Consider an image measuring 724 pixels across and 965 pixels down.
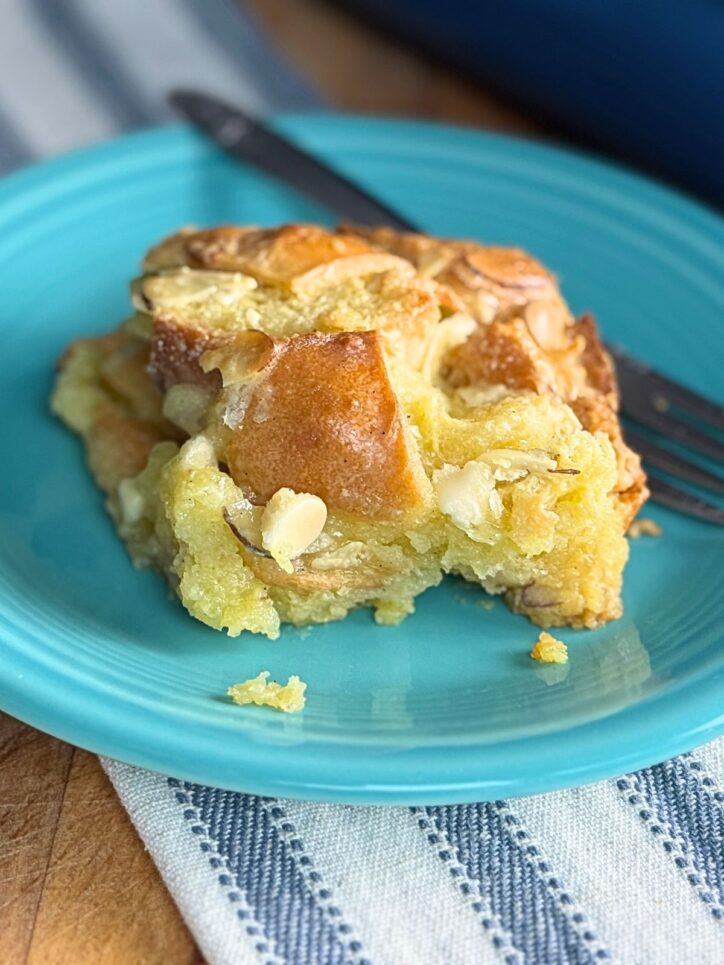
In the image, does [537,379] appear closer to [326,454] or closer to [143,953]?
[326,454]

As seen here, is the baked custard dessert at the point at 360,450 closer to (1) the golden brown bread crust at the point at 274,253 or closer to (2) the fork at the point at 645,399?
(1) the golden brown bread crust at the point at 274,253

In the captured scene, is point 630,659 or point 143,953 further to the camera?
point 630,659

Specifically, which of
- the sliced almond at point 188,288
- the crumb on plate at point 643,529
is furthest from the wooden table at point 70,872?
the crumb on plate at point 643,529

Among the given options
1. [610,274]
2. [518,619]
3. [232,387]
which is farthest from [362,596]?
[610,274]

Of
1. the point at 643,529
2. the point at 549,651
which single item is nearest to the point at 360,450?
the point at 549,651

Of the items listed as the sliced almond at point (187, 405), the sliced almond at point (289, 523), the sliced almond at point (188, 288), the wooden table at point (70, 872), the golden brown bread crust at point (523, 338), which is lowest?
the wooden table at point (70, 872)

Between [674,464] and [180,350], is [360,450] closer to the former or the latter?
[180,350]

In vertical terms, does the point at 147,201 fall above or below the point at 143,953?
above
